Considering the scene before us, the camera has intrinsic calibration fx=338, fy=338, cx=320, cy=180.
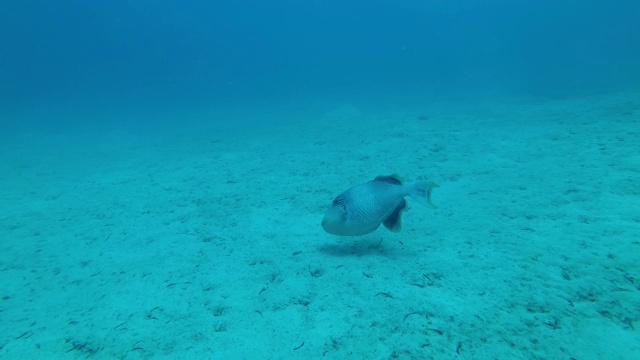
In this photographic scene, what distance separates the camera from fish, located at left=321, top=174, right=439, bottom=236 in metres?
3.00

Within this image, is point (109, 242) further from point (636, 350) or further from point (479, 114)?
point (479, 114)

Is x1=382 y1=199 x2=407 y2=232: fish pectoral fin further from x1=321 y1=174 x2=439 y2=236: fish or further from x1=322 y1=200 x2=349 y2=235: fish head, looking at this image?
x1=322 y1=200 x2=349 y2=235: fish head

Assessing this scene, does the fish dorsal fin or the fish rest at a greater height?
the fish dorsal fin

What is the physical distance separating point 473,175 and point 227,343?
14.4ft

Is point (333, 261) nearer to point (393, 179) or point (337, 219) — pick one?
point (337, 219)

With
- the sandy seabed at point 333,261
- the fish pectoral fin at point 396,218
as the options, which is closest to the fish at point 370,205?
the fish pectoral fin at point 396,218

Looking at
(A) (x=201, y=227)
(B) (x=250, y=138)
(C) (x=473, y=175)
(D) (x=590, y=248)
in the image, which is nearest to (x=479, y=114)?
(C) (x=473, y=175)

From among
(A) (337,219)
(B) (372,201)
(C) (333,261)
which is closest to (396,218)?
(B) (372,201)

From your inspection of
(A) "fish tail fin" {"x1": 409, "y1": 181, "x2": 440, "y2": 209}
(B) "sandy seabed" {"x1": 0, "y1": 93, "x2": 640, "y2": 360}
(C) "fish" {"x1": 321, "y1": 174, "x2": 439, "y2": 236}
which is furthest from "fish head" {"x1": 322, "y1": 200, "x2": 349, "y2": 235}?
(A) "fish tail fin" {"x1": 409, "y1": 181, "x2": 440, "y2": 209}

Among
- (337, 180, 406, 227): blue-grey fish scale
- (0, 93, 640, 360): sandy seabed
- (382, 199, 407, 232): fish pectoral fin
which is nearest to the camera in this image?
(0, 93, 640, 360): sandy seabed

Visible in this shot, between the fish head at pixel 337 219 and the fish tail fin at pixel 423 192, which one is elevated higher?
the fish tail fin at pixel 423 192

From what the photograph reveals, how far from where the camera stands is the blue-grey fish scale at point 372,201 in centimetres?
300

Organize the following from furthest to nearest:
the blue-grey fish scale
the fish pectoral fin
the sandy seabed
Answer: the fish pectoral fin
the blue-grey fish scale
the sandy seabed

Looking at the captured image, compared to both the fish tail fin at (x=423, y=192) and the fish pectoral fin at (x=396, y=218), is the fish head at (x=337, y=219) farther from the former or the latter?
the fish tail fin at (x=423, y=192)
